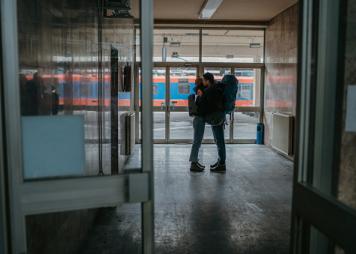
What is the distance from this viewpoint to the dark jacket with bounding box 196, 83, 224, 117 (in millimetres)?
5820

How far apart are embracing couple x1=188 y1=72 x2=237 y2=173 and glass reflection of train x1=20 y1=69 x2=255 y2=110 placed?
72 cm

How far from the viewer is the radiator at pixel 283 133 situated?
7.16m

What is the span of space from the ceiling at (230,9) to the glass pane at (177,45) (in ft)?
1.59

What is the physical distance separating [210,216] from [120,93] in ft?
8.53

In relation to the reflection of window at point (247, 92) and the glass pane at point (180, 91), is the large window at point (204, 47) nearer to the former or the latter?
the glass pane at point (180, 91)

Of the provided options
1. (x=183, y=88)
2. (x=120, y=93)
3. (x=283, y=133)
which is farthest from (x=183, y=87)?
(x=120, y=93)

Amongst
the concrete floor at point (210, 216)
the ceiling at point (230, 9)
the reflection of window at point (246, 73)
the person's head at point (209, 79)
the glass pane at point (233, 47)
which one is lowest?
the concrete floor at point (210, 216)

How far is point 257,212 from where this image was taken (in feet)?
13.6

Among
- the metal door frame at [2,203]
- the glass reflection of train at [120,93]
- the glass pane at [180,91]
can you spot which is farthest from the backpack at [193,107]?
the metal door frame at [2,203]

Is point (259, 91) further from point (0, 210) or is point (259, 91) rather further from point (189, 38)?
point (0, 210)

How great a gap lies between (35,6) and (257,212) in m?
3.04

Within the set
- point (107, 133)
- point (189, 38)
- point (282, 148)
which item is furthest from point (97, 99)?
point (189, 38)

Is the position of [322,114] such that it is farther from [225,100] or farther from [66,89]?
[225,100]

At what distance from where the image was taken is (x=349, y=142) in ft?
6.41
